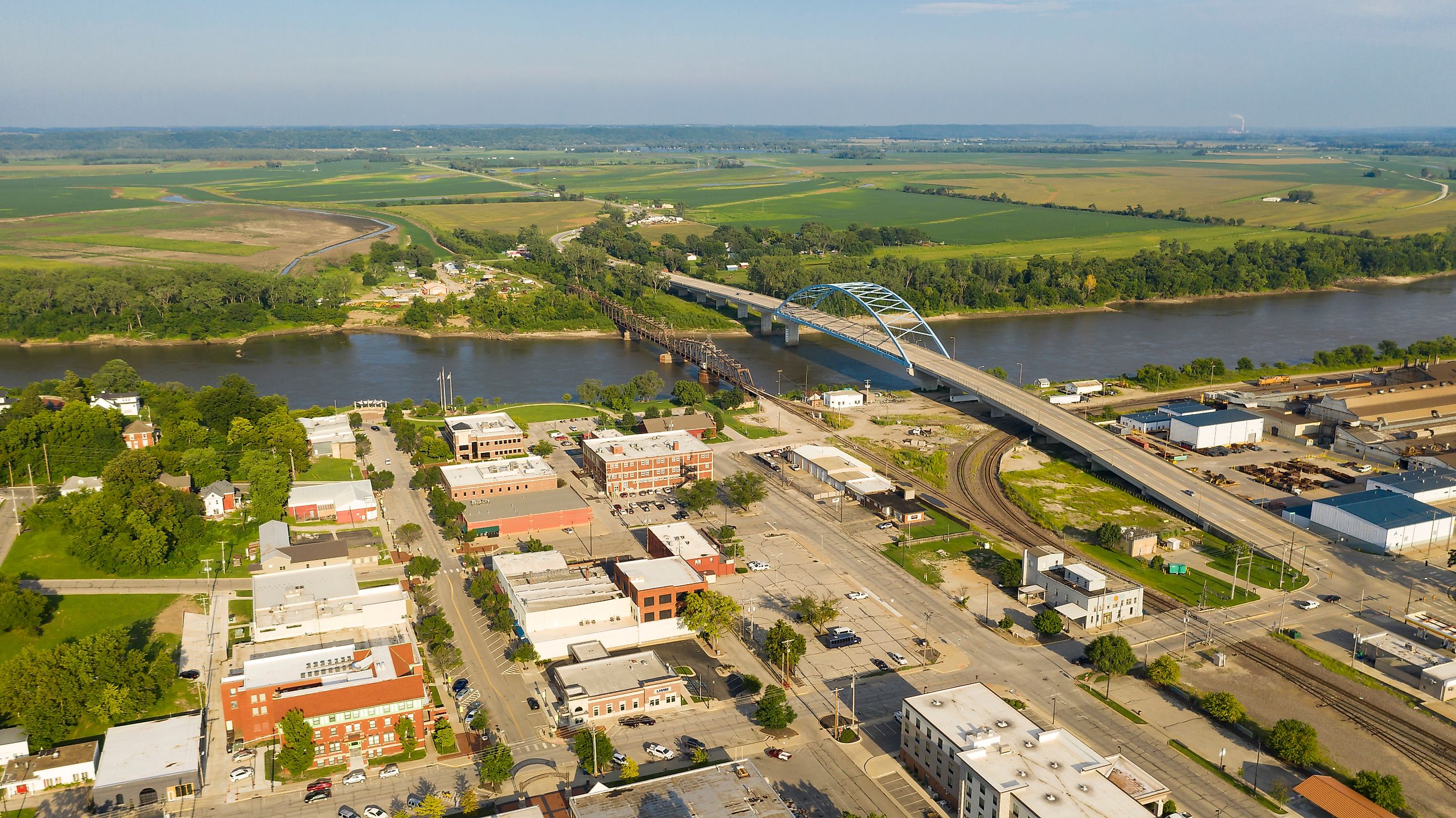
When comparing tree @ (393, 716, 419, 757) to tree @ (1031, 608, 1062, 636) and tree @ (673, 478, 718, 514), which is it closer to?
tree @ (673, 478, 718, 514)

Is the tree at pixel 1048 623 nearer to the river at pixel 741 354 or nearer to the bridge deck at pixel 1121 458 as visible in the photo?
the bridge deck at pixel 1121 458

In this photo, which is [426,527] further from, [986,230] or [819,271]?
[986,230]

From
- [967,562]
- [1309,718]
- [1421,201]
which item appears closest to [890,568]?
[967,562]

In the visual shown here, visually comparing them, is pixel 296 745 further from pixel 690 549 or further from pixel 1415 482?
pixel 1415 482

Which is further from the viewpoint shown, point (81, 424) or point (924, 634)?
point (81, 424)

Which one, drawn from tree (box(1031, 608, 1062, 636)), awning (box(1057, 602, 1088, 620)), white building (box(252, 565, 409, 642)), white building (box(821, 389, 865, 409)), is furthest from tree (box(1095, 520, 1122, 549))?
white building (box(252, 565, 409, 642))
